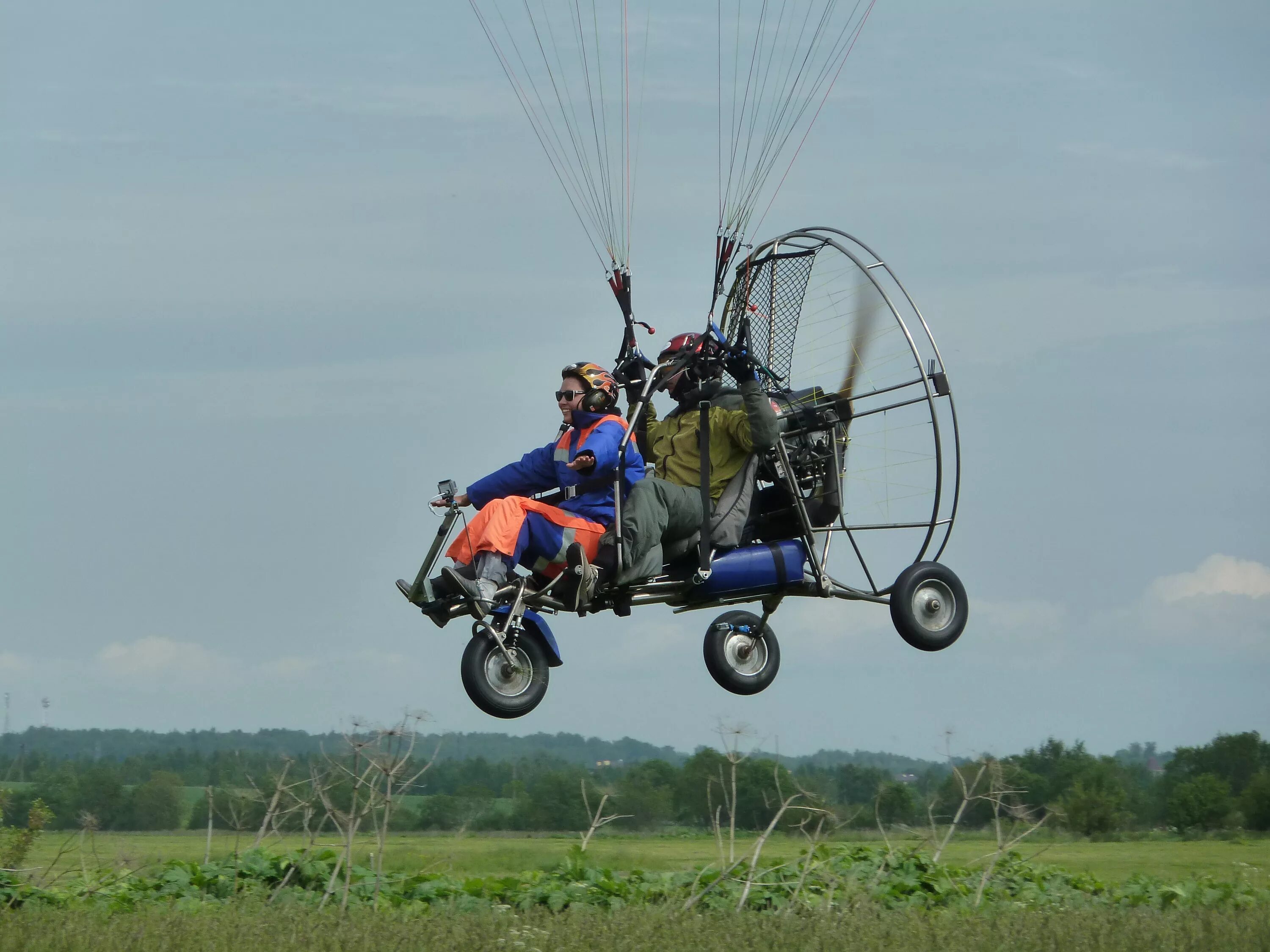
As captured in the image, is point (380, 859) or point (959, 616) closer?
point (959, 616)

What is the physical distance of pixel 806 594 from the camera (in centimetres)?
821

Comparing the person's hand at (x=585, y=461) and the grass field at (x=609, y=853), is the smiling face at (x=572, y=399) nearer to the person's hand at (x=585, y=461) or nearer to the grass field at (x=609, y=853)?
the person's hand at (x=585, y=461)

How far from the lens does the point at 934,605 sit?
8.30m

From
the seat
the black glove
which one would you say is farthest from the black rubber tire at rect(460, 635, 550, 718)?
the black glove

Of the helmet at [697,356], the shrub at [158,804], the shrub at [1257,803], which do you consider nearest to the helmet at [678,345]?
the helmet at [697,356]

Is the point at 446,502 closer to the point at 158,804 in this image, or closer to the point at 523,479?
the point at 523,479

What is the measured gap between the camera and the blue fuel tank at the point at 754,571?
25.7 feet

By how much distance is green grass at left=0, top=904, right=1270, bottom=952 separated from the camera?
990 centimetres

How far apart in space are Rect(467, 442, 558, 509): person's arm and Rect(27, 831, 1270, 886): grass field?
583cm

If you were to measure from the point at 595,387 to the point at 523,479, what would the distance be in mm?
803

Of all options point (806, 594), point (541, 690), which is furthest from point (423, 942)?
point (806, 594)

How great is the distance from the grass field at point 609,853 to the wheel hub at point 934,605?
6049mm

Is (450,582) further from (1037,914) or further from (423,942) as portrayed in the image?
(1037,914)

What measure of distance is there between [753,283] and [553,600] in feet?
8.20
